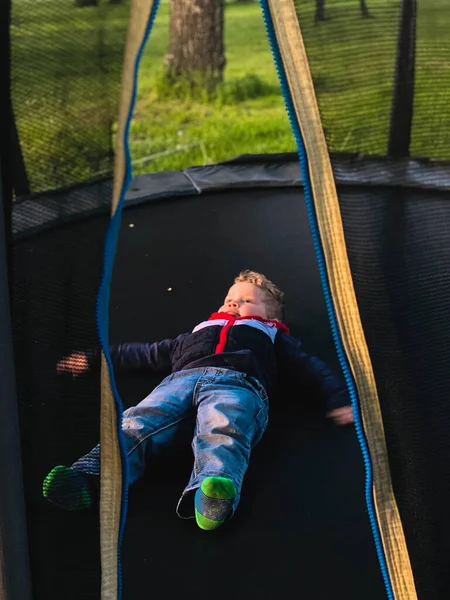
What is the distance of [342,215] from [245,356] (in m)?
0.89

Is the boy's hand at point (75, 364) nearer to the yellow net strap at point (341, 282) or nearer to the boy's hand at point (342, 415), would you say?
the yellow net strap at point (341, 282)

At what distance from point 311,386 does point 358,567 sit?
1.96 feet

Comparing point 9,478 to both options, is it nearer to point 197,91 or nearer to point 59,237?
point 59,237

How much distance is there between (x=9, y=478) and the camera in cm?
112

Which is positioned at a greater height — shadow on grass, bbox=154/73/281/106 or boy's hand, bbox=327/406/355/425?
shadow on grass, bbox=154/73/281/106

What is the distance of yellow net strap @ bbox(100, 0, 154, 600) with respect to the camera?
1016 mm

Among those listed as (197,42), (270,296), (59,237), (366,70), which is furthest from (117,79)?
(197,42)

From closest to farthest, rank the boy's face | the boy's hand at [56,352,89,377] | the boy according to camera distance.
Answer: the boy's hand at [56,352,89,377] < the boy < the boy's face

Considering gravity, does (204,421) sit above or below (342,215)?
below

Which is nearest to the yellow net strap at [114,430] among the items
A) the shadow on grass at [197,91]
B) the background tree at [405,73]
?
the background tree at [405,73]

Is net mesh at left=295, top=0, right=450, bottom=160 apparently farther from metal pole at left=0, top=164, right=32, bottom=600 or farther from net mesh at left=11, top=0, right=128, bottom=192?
metal pole at left=0, top=164, right=32, bottom=600

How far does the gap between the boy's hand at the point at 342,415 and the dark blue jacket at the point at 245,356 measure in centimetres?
2

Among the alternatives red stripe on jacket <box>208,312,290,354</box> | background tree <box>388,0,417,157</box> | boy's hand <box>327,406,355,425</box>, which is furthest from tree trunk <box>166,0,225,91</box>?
background tree <box>388,0,417,157</box>

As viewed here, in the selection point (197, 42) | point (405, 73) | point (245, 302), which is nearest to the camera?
point (405, 73)
